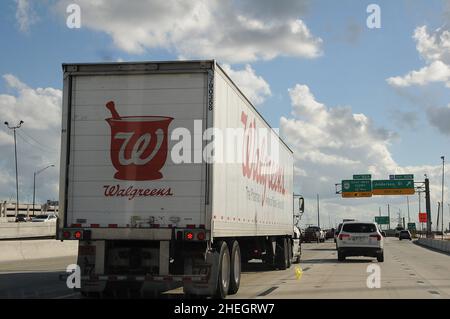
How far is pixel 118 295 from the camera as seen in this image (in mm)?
13148

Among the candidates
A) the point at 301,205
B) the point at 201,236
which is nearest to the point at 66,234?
the point at 201,236

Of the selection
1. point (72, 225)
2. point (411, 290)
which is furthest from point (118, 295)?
point (411, 290)

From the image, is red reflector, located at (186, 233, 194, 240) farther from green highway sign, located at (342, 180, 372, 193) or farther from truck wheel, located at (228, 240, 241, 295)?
green highway sign, located at (342, 180, 372, 193)

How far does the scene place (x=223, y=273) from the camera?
12281 millimetres

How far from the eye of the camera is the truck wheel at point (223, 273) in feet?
38.9

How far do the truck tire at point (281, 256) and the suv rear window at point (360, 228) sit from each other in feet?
17.6

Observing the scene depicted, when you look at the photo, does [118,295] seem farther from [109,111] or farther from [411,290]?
[411,290]

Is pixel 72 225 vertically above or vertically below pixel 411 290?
above

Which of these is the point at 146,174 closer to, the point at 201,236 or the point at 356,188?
the point at 201,236

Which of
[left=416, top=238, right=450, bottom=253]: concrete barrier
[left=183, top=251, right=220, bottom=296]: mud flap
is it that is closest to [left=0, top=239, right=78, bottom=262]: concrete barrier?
[left=183, top=251, right=220, bottom=296]: mud flap

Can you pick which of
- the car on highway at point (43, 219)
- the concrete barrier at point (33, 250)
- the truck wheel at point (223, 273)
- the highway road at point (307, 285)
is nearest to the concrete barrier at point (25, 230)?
the car on highway at point (43, 219)

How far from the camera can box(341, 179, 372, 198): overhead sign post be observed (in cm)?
7269

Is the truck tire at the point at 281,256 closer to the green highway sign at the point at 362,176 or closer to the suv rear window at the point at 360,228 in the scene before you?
the suv rear window at the point at 360,228
